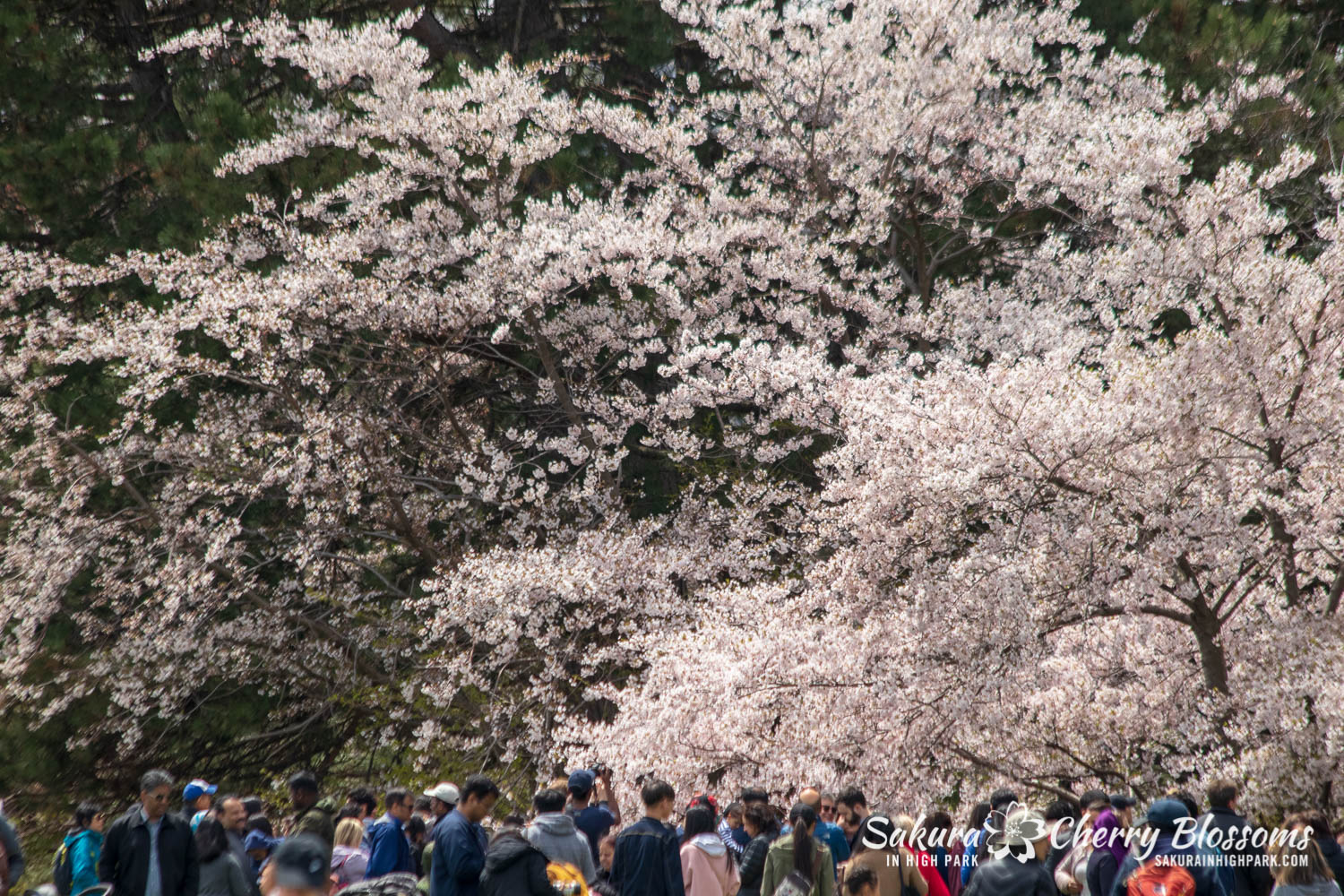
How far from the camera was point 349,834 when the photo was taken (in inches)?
235

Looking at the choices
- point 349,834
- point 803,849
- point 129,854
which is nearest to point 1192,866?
point 803,849

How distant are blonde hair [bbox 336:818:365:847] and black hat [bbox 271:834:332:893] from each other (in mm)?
2895

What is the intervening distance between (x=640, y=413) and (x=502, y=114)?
9.35 ft

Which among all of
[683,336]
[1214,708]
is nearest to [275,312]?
[683,336]

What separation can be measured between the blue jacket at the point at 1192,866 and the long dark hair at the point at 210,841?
Answer: 387 centimetres

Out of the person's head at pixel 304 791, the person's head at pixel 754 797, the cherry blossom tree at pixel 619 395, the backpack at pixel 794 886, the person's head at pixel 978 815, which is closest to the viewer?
the backpack at pixel 794 886

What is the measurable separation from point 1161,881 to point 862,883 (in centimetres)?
116

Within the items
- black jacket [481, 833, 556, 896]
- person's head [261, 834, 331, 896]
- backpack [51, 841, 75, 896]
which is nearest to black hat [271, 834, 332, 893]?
person's head [261, 834, 331, 896]

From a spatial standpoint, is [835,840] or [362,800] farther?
[362,800]

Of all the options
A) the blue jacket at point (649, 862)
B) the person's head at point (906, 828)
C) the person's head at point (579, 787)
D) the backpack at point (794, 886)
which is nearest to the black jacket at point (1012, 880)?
the backpack at point (794, 886)

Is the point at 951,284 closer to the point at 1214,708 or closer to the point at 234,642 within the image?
the point at 1214,708

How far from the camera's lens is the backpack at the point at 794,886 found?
14.8 feet

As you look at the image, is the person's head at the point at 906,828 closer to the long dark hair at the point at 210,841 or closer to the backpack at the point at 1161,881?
the backpack at the point at 1161,881

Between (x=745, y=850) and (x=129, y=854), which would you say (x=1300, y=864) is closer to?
(x=745, y=850)
